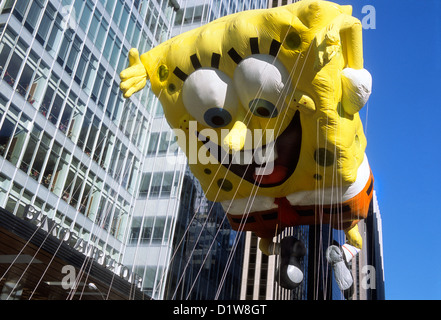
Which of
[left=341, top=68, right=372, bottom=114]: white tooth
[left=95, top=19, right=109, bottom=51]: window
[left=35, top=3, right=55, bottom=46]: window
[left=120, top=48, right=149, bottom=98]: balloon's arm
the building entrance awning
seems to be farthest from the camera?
[left=95, top=19, right=109, bottom=51]: window

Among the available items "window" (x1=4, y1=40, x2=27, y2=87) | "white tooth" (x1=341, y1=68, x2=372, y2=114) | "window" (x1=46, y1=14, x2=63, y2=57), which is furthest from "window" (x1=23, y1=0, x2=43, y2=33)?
"white tooth" (x1=341, y1=68, x2=372, y2=114)

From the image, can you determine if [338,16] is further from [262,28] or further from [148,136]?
[148,136]

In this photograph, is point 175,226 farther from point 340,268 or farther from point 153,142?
point 340,268

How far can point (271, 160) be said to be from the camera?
753 centimetres

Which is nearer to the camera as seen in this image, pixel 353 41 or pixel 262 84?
pixel 262 84

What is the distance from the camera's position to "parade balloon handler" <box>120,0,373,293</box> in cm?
686

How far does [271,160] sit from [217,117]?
1082 millimetres

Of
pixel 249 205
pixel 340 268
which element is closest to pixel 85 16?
pixel 249 205

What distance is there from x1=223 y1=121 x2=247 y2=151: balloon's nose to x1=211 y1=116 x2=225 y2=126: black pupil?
342mm

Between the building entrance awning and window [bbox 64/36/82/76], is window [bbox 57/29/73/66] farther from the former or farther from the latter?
the building entrance awning

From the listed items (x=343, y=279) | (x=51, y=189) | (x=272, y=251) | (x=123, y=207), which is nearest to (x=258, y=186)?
(x=272, y=251)

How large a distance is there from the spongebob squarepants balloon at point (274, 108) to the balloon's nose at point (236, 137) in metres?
0.01

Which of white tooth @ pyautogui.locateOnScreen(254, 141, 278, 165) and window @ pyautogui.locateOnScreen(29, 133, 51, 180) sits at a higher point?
window @ pyautogui.locateOnScreen(29, 133, 51, 180)

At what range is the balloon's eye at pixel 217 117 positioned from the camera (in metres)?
7.36
